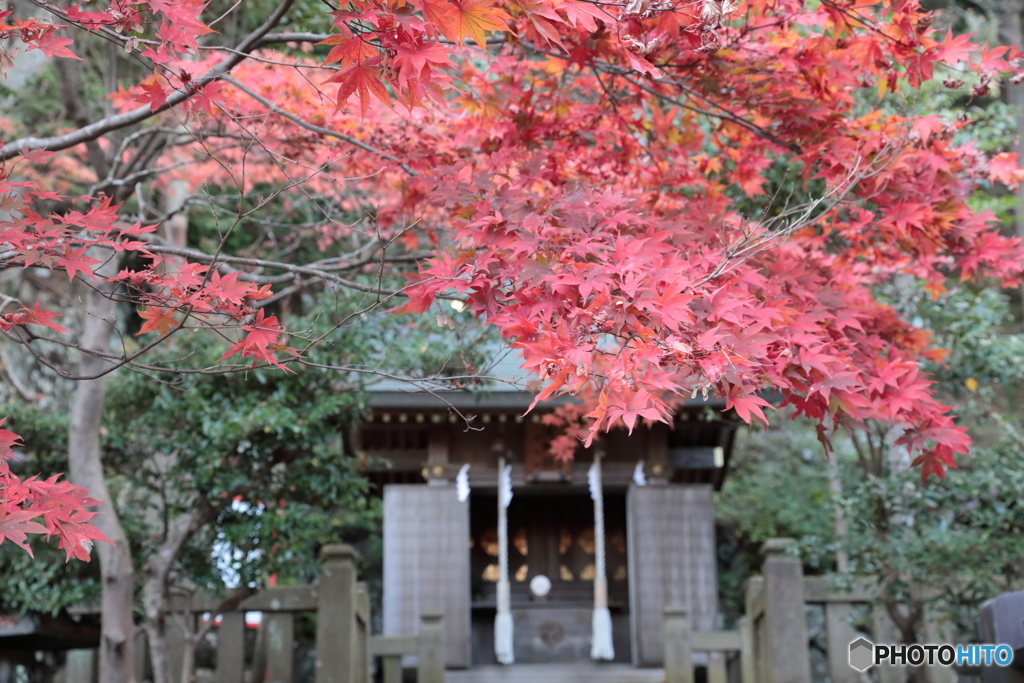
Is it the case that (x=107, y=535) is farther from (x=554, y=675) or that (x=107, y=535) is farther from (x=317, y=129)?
(x=554, y=675)

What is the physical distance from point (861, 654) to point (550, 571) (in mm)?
5091

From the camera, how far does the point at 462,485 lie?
941cm

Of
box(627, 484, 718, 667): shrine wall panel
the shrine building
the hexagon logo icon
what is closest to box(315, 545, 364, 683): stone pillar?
the shrine building

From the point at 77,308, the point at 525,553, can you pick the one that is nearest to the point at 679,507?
the point at 525,553

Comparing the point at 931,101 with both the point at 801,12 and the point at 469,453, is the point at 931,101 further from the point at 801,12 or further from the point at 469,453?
the point at 469,453

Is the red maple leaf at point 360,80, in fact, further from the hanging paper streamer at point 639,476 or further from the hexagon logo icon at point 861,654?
the hanging paper streamer at point 639,476

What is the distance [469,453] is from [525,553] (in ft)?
6.51

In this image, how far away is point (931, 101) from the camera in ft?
26.2

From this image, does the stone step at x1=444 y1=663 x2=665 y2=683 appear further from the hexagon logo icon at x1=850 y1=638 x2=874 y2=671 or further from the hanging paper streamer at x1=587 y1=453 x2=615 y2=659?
the hexagon logo icon at x1=850 y1=638 x2=874 y2=671

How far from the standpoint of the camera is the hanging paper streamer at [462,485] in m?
9.39

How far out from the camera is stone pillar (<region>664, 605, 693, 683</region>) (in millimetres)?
7480

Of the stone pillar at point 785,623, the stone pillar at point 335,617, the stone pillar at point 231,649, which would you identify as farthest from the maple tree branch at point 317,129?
the stone pillar at point 231,649

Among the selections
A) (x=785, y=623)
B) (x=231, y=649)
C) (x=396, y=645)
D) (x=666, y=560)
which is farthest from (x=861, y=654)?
(x=231, y=649)

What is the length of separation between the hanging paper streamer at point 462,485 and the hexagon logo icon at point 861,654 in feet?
14.0
